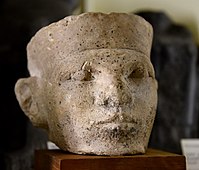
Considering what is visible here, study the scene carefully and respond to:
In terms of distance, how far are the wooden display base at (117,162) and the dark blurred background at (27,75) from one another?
47 centimetres

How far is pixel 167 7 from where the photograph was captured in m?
2.08

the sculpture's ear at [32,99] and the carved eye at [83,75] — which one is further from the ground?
the carved eye at [83,75]

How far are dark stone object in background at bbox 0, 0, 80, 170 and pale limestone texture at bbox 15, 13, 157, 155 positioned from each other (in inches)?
18.0

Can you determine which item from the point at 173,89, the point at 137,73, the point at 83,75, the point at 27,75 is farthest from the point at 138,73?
the point at 173,89

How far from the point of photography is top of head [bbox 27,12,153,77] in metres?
1.13

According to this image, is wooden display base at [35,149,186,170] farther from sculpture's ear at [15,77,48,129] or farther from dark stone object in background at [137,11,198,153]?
dark stone object in background at [137,11,198,153]

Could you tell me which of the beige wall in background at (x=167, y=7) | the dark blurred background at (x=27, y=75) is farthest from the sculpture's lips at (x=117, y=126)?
the beige wall in background at (x=167, y=7)

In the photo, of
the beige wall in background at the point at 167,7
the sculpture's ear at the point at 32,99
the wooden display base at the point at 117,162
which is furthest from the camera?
the beige wall in background at the point at 167,7

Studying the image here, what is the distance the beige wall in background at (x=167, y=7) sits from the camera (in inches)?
80.4

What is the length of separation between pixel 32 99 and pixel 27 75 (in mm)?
407

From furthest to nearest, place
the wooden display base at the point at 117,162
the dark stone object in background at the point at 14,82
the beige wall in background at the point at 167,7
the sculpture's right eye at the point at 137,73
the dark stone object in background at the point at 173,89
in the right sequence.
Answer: the beige wall in background at the point at 167,7 → the dark stone object in background at the point at 173,89 → the dark stone object in background at the point at 14,82 → the sculpture's right eye at the point at 137,73 → the wooden display base at the point at 117,162

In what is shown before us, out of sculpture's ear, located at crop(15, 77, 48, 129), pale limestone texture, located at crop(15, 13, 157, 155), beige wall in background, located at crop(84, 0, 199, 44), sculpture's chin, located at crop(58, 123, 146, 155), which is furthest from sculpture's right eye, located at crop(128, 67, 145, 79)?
beige wall in background, located at crop(84, 0, 199, 44)

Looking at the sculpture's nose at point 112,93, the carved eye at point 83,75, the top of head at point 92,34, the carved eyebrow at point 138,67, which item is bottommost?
the sculpture's nose at point 112,93

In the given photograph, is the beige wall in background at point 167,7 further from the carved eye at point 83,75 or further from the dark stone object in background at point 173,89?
the carved eye at point 83,75
